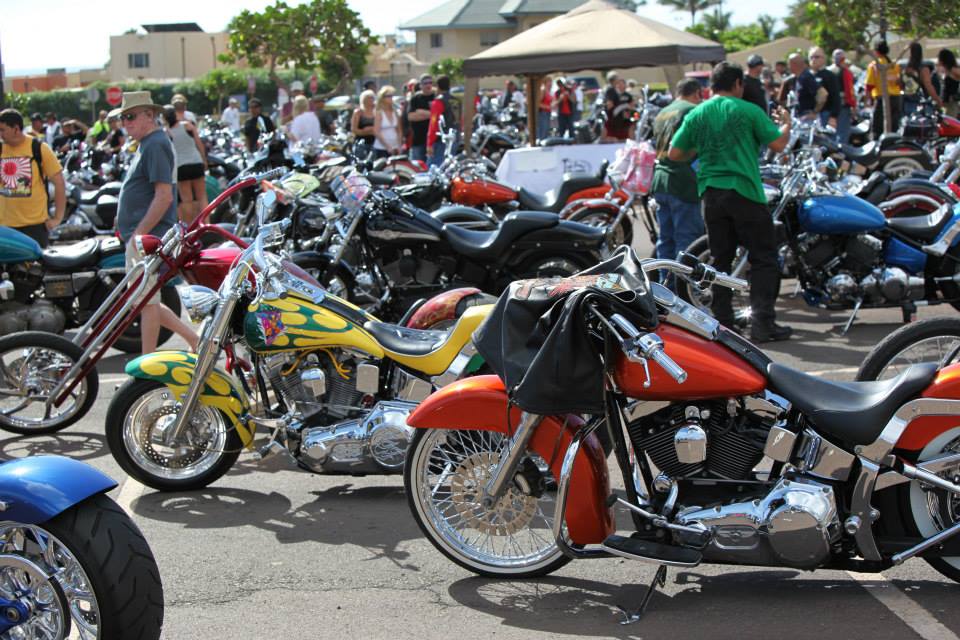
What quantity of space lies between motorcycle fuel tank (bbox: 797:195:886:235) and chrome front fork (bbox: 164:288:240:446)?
15.4 ft

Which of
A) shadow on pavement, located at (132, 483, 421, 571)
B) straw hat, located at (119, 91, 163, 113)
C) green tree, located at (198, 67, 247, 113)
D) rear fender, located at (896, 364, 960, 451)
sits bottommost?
shadow on pavement, located at (132, 483, 421, 571)

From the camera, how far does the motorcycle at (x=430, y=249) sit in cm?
859

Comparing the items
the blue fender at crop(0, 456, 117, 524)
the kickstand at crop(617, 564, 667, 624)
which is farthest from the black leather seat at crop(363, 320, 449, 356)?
the blue fender at crop(0, 456, 117, 524)

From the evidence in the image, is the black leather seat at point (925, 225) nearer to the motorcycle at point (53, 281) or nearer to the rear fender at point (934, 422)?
the rear fender at point (934, 422)

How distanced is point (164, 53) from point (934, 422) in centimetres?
9067

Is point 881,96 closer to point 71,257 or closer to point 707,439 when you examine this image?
point 71,257

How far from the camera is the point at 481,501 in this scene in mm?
4223

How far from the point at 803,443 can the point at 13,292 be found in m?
6.60

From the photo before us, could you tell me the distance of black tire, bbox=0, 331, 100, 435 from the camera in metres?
6.50

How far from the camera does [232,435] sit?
545 centimetres

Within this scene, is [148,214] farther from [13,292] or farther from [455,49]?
[455,49]

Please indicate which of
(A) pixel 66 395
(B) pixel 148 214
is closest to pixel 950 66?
(B) pixel 148 214

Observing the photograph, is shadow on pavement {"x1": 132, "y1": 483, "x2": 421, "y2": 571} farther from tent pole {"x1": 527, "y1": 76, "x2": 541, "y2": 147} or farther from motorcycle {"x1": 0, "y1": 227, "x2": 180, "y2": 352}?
tent pole {"x1": 527, "y1": 76, "x2": 541, "y2": 147}

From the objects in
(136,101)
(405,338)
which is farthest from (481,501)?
(136,101)
